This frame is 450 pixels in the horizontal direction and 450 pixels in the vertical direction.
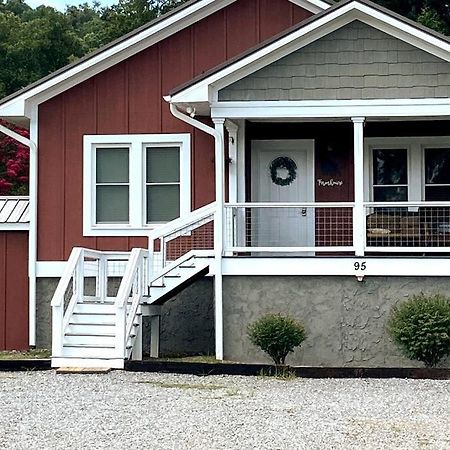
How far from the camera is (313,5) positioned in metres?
16.5

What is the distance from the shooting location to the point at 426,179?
55.7ft

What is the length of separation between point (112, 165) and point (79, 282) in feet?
9.25

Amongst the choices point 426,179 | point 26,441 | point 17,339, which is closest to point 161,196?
point 17,339

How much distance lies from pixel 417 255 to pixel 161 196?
14.8 ft

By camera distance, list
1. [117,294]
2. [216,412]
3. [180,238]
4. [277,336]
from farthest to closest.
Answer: [180,238] < [117,294] < [277,336] < [216,412]

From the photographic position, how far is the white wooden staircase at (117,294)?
1363 centimetres

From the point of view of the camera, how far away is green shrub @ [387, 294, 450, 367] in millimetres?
13258

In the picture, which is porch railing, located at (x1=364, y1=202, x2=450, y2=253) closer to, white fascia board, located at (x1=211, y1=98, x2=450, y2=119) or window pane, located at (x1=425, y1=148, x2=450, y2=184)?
window pane, located at (x1=425, y1=148, x2=450, y2=184)

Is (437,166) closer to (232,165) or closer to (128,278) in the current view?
(232,165)

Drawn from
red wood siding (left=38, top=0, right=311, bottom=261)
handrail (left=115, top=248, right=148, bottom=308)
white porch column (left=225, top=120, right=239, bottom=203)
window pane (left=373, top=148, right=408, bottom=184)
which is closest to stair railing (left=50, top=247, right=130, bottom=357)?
red wood siding (left=38, top=0, right=311, bottom=261)

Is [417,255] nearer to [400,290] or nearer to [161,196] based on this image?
[400,290]

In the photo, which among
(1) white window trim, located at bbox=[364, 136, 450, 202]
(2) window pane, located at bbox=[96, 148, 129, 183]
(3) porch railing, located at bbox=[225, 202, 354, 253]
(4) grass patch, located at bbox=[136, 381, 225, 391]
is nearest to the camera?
(4) grass patch, located at bbox=[136, 381, 225, 391]

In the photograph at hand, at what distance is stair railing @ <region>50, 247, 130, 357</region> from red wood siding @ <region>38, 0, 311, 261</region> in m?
0.53

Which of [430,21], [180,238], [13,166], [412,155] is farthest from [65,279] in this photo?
[430,21]
